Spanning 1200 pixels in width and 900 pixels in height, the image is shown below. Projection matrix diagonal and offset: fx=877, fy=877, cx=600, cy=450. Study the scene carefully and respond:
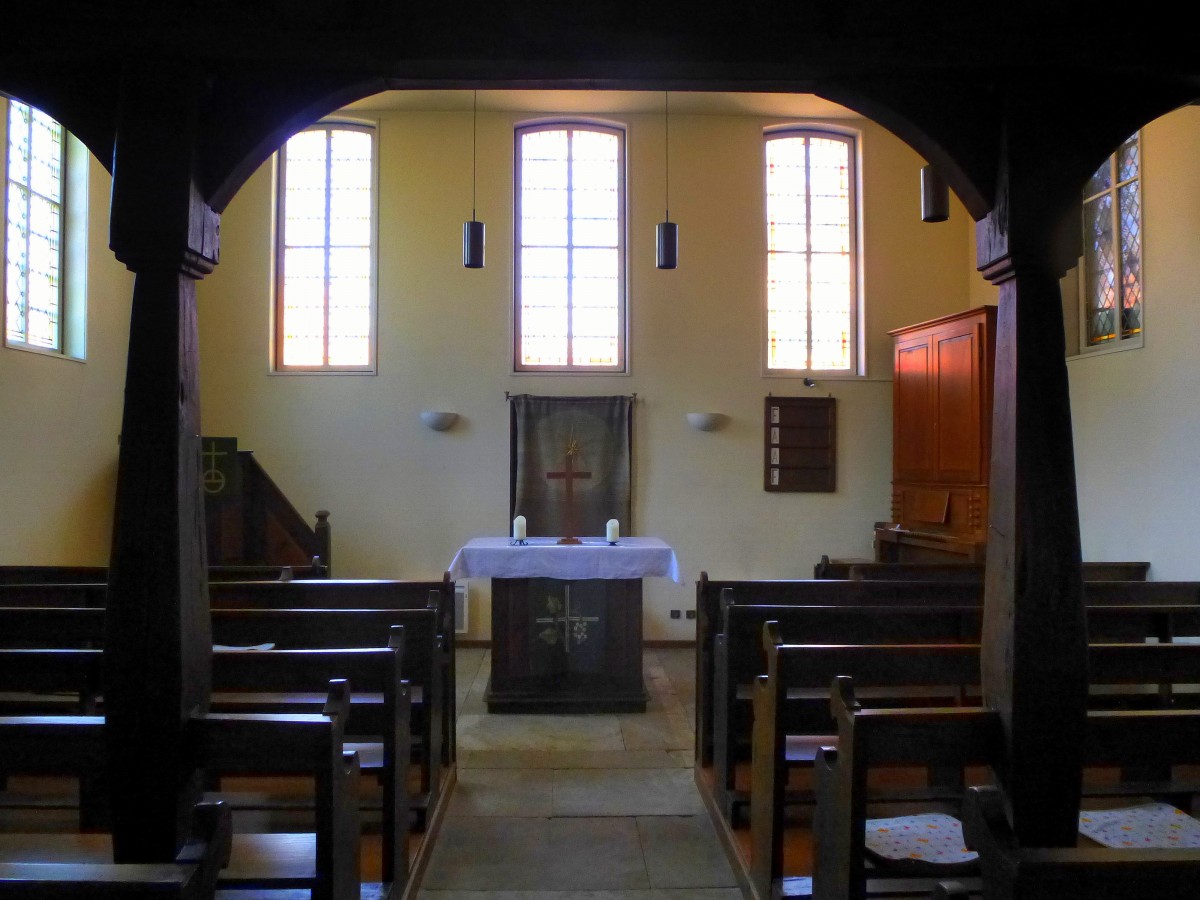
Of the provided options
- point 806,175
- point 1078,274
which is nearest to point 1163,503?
point 1078,274

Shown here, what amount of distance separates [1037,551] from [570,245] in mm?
5943

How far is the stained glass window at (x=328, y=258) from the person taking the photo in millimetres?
7469

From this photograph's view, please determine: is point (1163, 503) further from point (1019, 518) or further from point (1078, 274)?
point (1019, 518)

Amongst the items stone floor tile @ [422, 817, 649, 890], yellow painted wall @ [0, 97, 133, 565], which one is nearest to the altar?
stone floor tile @ [422, 817, 649, 890]

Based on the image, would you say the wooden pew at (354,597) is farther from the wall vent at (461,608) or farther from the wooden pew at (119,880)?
the wall vent at (461,608)

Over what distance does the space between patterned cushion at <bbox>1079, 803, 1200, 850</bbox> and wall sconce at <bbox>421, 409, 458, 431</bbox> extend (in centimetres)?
534

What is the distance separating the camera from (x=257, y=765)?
2.00 m

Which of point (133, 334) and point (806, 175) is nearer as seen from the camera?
point (133, 334)

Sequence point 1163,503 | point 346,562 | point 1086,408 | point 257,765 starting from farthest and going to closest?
point 346,562
point 1086,408
point 1163,503
point 257,765

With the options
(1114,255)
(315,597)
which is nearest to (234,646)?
(315,597)

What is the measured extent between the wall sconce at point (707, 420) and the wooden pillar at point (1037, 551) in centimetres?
510

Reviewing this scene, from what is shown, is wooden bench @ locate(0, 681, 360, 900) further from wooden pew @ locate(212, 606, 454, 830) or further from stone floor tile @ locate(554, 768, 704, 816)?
stone floor tile @ locate(554, 768, 704, 816)

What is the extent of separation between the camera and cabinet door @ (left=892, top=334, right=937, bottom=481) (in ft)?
21.9

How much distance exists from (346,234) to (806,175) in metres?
4.02
